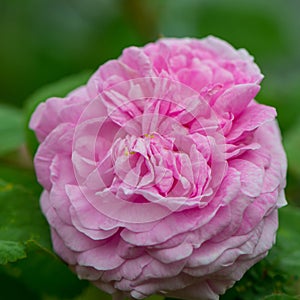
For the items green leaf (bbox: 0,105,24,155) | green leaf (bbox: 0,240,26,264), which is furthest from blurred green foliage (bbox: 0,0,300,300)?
green leaf (bbox: 0,240,26,264)

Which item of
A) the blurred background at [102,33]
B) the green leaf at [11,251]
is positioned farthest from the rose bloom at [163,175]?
the blurred background at [102,33]

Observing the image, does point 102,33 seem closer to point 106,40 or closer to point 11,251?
point 106,40

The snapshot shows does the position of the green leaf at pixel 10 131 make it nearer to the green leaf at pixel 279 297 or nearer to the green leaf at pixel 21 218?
the green leaf at pixel 21 218

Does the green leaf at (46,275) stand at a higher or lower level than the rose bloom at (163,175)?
lower

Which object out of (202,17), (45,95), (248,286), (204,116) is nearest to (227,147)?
(204,116)

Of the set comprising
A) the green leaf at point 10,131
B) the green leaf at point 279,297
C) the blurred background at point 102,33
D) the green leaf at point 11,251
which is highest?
the green leaf at point 11,251

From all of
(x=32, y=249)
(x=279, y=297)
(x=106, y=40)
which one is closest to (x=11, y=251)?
(x=32, y=249)

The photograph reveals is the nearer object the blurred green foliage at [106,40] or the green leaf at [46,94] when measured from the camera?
the green leaf at [46,94]

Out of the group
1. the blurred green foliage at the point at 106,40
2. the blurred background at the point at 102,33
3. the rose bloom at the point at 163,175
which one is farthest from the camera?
the blurred background at the point at 102,33
